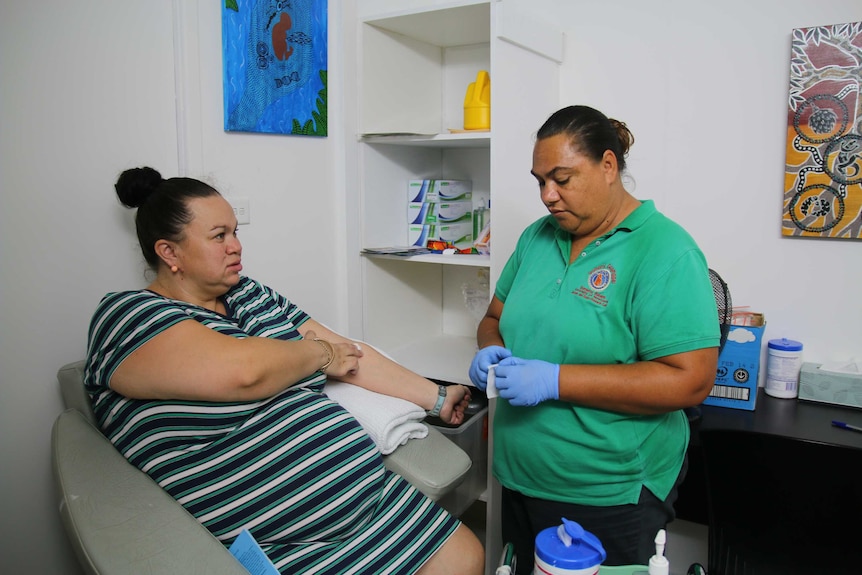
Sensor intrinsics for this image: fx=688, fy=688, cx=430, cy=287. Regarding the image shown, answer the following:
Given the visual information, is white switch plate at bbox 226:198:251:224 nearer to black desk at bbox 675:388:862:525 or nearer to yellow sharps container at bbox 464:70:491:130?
yellow sharps container at bbox 464:70:491:130

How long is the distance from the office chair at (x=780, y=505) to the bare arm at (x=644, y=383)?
50 centimetres

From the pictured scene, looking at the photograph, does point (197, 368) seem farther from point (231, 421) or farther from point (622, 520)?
point (622, 520)

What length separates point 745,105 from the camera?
77.3 inches

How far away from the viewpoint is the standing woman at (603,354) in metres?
1.27

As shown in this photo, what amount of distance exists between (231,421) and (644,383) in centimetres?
79

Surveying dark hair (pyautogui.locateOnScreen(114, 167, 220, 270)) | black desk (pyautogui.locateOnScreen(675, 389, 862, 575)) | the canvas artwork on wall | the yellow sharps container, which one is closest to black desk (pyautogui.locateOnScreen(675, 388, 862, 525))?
black desk (pyautogui.locateOnScreen(675, 389, 862, 575))

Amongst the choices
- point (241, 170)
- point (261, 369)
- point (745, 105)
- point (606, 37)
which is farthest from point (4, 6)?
point (745, 105)

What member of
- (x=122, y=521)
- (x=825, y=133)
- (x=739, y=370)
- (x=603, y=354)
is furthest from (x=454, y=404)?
(x=825, y=133)

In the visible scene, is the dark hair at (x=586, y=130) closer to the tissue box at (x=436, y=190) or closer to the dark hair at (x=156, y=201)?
the dark hair at (x=156, y=201)

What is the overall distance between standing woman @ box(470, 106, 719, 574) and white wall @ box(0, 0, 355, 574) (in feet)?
3.01

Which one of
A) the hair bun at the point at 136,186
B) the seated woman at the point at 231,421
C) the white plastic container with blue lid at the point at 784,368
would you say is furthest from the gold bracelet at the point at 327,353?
the white plastic container with blue lid at the point at 784,368

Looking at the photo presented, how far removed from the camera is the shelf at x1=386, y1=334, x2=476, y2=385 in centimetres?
221

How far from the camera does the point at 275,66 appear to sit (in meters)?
2.02

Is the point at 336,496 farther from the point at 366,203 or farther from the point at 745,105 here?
the point at 745,105
